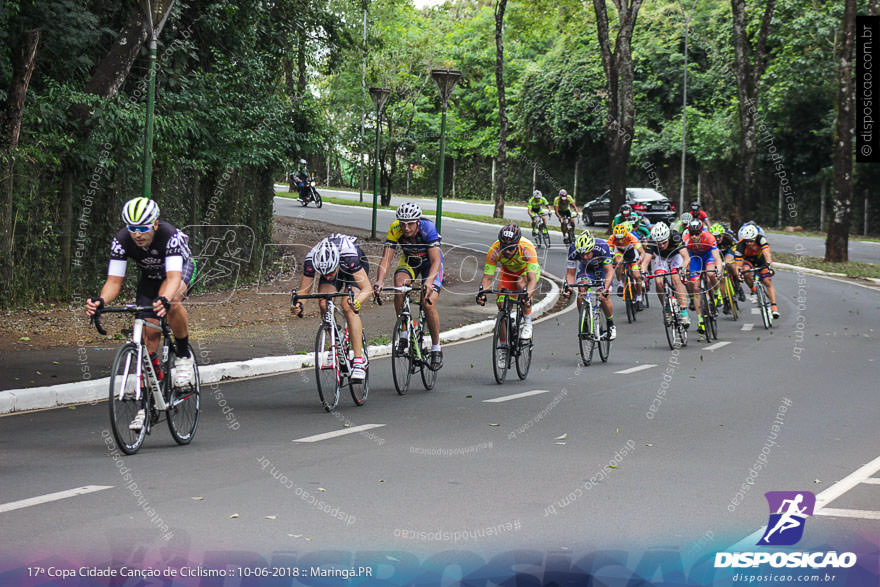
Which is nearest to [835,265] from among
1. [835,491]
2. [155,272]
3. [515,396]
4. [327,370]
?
[515,396]

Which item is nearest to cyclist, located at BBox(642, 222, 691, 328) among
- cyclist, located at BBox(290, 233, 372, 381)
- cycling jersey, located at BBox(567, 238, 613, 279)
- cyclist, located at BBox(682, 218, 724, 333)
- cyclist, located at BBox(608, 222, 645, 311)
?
cyclist, located at BBox(682, 218, 724, 333)

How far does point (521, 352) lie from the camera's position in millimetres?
13500

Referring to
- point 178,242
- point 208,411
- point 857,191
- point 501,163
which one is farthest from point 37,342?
point 857,191

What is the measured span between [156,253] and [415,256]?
401 cm

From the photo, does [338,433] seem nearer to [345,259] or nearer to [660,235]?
[345,259]

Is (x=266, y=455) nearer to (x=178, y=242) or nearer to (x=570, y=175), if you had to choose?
(x=178, y=242)

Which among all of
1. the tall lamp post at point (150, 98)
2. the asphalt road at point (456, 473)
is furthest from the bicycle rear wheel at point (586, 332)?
the tall lamp post at point (150, 98)

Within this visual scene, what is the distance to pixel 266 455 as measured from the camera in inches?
333

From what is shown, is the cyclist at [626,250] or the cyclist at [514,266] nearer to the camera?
the cyclist at [514,266]

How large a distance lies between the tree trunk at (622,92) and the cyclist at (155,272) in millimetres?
27048

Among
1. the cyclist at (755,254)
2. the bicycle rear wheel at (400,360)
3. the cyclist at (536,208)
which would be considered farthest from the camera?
the cyclist at (536,208)

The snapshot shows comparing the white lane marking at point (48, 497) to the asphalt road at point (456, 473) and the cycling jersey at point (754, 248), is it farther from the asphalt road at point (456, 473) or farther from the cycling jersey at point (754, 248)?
the cycling jersey at point (754, 248)

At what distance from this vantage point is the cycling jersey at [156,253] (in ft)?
27.9

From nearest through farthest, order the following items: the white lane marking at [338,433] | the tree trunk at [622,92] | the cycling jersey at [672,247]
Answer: the white lane marking at [338,433] → the cycling jersey at [672,247] → the tree trunk at [622,92]
